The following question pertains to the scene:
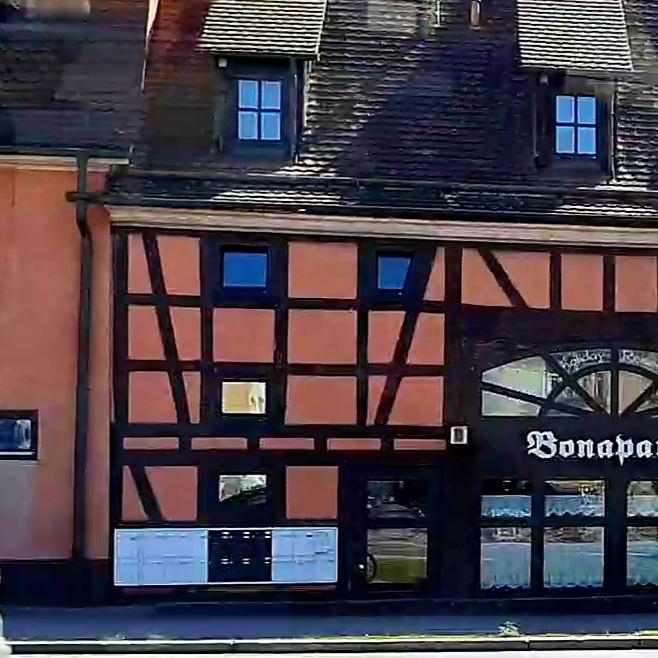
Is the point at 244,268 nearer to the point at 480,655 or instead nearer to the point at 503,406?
the point at 503,406

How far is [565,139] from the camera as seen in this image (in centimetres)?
1477

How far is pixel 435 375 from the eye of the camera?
14.0 m

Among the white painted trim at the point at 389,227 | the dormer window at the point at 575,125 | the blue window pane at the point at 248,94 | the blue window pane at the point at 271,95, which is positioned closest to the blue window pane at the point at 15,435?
the white painted trim at the point at 389,227

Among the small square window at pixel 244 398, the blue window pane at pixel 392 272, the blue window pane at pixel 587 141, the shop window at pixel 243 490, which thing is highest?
the blue window pane at pixel 587 141

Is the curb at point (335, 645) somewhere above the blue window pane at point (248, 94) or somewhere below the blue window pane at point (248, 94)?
below

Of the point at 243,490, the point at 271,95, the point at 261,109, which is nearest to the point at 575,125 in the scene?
the point at 271,95

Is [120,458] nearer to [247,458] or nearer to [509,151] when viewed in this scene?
[247,458]

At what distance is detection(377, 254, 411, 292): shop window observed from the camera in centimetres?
1405

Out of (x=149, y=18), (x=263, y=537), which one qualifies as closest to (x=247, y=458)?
(x=263, y=537)

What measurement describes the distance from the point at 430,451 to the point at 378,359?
48.7 inches

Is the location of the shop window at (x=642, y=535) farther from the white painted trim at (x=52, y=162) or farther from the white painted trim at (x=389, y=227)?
the white painted trim at (x=52, y=162)

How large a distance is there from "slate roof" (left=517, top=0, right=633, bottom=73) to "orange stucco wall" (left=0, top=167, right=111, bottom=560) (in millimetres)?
5682

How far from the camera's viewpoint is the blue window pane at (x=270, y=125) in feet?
46.7

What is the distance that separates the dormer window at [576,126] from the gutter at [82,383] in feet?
18.9
